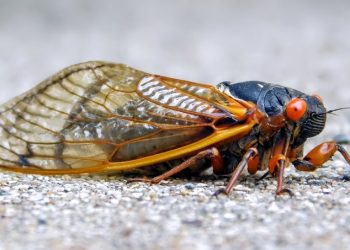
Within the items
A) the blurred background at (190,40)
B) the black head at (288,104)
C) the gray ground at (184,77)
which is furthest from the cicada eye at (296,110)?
the blurred background at (190,40)

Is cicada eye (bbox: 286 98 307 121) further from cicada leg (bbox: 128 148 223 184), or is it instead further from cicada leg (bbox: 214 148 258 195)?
cicada leg (bbox: 128 148 223 184)

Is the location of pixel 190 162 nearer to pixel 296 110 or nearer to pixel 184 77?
pixel 296 110

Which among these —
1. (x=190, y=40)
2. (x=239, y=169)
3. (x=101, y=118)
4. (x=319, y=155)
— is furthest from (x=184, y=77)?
(x=239, y=169)

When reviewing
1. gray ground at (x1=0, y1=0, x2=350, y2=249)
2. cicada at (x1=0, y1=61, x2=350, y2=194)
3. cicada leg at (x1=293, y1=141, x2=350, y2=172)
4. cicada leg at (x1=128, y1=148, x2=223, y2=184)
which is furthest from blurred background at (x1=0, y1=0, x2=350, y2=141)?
cicada leg at (x1=128, y1=148, x2=223, y2=184)

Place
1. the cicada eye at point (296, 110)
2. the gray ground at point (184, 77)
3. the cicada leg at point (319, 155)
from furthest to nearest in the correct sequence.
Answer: the cicada leg at point (319, 155)
the cicada eye at point (296, 110)
the gray ground at point (184, 77)

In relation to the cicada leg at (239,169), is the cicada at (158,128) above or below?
above

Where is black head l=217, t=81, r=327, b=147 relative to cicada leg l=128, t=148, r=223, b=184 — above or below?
above

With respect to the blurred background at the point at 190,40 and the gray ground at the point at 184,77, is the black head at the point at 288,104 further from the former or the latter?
the blurred background at the point at 190,40

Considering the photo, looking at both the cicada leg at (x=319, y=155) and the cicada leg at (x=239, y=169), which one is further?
the cicada leg at (x=319, y=155)
